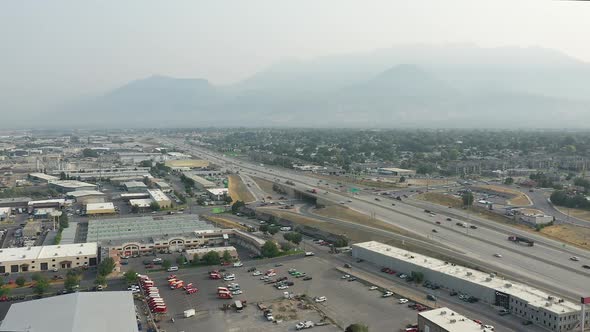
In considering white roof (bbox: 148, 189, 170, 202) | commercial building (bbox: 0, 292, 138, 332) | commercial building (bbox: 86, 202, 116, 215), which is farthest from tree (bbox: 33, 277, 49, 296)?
white roof (bbox: 148, 189, 170, 202)

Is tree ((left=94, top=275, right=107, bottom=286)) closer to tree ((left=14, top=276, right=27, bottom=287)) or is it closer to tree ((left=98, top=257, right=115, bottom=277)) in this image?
tree ((left=98, top=257, right=115, bottom=277))

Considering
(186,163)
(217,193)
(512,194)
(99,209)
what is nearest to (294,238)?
(217,193)

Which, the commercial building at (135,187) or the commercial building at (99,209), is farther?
the commercial building at (135,187)

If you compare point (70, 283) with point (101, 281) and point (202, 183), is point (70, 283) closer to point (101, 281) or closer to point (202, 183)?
point (101, 281)

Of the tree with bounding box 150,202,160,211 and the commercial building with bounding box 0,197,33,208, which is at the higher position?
the tree with bounding box 150,202,160,211

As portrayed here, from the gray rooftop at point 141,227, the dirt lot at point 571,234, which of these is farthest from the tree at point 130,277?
the dirt lot at point 571,234

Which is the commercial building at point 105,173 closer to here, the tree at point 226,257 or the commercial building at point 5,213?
the commercial building at point 5,213

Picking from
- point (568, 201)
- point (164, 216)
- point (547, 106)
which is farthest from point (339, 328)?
point (547, 106)
